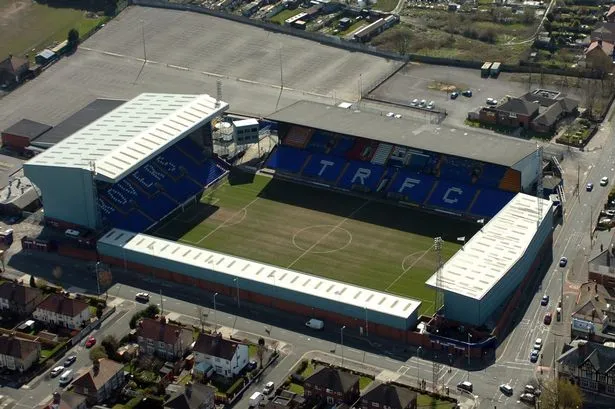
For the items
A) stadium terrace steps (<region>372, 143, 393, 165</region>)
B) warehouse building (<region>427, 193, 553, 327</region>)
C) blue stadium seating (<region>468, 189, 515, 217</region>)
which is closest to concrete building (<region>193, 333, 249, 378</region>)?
warehouse building (<region>427, 193, 553, 327</region>)

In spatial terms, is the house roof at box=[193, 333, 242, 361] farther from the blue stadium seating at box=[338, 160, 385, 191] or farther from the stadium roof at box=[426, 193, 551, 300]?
the blue stadium seating at box=[338, 160, 385, 191]

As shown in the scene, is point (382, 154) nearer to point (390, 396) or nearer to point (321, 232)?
point (321, 232)

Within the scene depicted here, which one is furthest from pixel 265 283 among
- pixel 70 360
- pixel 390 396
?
pixel 390 396

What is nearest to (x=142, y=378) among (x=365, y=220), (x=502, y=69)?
(x=365, y=220)

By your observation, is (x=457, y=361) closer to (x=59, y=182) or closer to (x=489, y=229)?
(x=489, y=229)

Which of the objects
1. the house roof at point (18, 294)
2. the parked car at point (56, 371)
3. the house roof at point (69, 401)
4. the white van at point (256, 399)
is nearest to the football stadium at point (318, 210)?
the house roof at point (18, 294)

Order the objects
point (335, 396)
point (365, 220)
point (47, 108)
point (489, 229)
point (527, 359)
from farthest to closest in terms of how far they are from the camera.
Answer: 1. point (47, 108)
2. point (365, 220)
3. point (489, 229)
4. point (527, 359)
5. point (335, 396)
